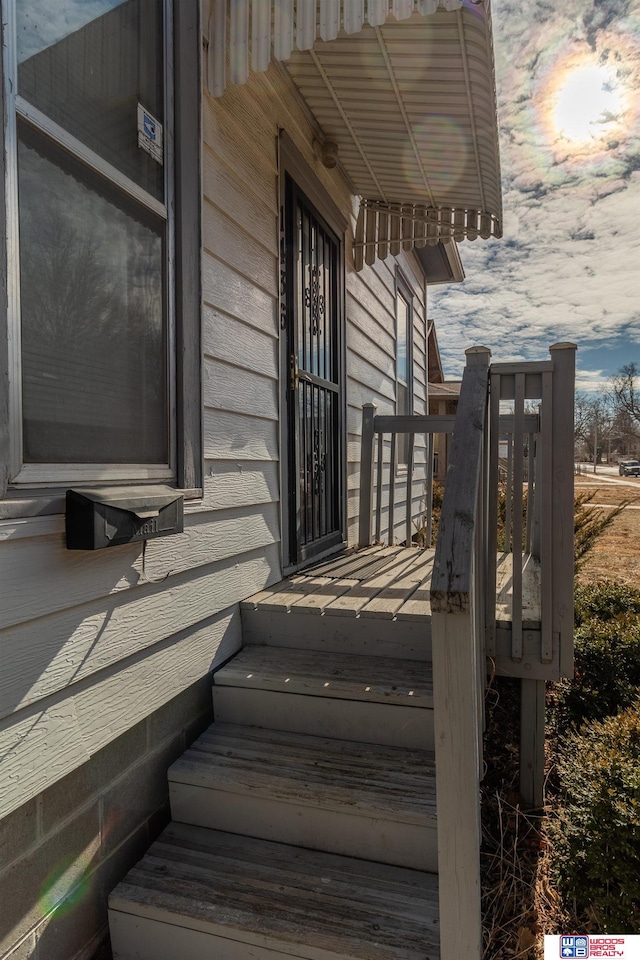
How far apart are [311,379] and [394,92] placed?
143cm

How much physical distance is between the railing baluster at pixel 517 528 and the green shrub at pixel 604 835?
1.49 ft

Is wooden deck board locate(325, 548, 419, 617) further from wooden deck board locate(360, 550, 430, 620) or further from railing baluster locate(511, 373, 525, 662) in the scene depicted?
railing baluster locate(511, 373, 525, 662)

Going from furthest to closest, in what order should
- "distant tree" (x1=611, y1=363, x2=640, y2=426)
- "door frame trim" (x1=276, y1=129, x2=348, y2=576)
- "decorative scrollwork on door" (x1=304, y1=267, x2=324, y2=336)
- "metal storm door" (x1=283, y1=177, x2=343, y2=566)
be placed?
"distant tree" (x1=611, y1=363, x2=640, y2=426) → "decorative scrollwork on door" (x1=304, y1=267, x2=324, y2=336) → "metal storm door" (x1=283, y1=177, x2=343, y2=566) → "door frame trim" (x1=276, y1=129, x2=348, y2=576)

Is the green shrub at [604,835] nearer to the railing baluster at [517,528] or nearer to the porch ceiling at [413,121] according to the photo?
the railing baluster at [517,528]

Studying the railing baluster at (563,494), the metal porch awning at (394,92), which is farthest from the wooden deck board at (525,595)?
the metal porch awning at (394,92)

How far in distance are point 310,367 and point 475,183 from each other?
154cm

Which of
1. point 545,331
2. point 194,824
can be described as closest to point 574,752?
point 194,824

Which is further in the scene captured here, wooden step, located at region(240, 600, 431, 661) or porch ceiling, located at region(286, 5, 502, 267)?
porch ceiling, located at region(286, 5, 502, 267)

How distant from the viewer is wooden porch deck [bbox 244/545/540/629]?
2.14 m

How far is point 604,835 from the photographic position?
1.70 meters

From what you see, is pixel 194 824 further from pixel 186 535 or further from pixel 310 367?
pixel 310 367

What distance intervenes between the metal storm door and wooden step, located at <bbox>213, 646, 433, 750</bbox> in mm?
812

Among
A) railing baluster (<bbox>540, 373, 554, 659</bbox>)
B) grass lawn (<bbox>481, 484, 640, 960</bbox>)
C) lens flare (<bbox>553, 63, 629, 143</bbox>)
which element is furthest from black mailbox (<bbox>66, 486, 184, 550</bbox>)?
lens flare (<bbox>553, 63, 629, 143</bbox>)

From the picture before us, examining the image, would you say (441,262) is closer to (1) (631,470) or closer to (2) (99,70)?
(2) (99,70)
